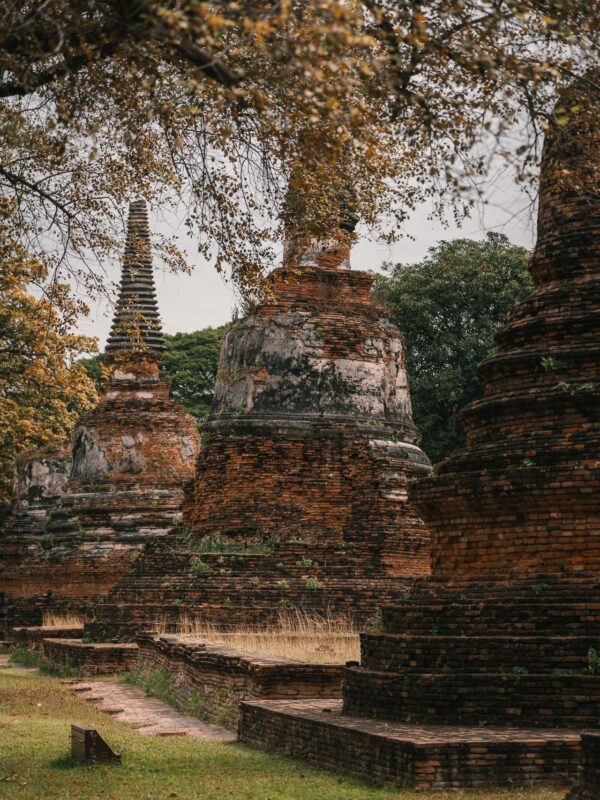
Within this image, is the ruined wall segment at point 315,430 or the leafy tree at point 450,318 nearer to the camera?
the ruined wall segment at point 315,430

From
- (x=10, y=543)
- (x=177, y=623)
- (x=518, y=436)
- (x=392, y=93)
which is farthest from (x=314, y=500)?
(x=10, y=543)

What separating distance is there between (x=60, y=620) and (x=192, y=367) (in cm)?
2274

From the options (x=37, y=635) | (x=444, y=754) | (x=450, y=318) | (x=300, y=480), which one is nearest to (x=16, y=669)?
(x=37, y=635)

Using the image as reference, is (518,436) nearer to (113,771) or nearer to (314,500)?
(113,771)

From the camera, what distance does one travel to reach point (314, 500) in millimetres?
18766

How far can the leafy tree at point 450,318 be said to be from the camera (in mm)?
32531

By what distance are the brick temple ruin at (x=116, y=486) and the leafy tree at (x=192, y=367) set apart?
55.8 ft

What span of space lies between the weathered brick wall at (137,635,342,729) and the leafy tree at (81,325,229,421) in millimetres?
31247

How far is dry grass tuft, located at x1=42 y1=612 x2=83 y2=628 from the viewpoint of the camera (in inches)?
959

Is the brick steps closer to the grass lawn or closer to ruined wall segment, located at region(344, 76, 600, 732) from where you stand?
→ ruined wall segment, located at region(344, 76, 600, 732)

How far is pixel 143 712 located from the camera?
43.8ft

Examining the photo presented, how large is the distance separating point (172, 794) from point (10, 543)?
2385 centimetres

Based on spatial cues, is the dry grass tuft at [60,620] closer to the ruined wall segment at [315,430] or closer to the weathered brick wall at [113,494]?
the weathered brick wall at [113,494]

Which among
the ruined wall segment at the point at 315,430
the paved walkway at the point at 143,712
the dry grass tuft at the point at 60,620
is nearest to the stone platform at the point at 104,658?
the paved walkway at the point at 143,712
